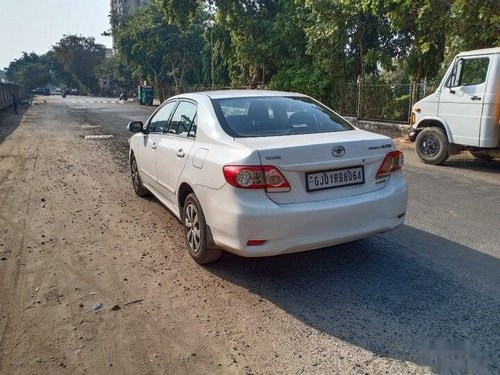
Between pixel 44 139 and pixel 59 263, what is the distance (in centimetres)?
1077

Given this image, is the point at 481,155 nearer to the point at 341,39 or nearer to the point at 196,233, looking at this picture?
the point at 196,233

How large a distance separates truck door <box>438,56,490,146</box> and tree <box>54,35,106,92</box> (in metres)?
81.3

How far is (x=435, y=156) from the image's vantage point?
8.63 meters

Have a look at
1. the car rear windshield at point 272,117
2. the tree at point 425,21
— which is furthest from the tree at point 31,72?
the car rear windshield at point 272,117

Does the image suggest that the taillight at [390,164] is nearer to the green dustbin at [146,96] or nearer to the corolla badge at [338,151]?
the corolla badge at [338,151]

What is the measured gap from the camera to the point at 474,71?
7.68 meters

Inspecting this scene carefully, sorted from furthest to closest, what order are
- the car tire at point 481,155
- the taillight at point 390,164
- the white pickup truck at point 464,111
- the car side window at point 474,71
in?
1. the car tire at point 481,155
2. the car side window at point 474,71
3. the white pickup truck at point 464,111
4. the taillight at point 390,164

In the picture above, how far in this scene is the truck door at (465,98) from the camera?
7.55 metres

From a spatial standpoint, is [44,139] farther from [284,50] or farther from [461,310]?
[461,310]

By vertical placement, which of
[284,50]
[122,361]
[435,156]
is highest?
[284,50]

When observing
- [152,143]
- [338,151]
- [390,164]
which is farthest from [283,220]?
[152,143]

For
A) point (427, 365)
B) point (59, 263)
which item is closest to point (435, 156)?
point (427, 365)

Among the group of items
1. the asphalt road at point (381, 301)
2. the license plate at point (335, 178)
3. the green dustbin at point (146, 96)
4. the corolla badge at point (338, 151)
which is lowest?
the asphalt road at point (381, 301)

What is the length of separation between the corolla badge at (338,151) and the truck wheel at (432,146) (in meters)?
5.98
